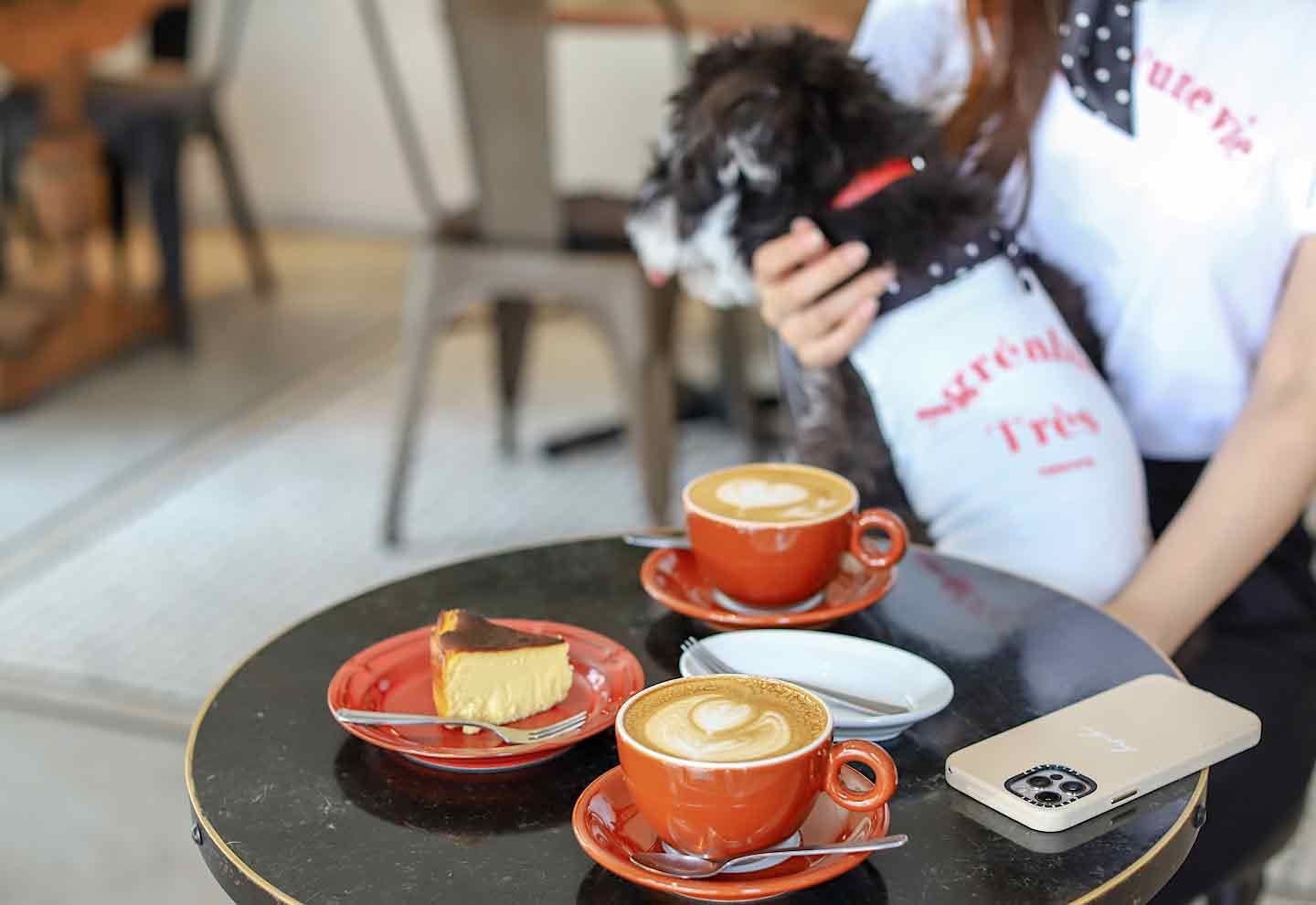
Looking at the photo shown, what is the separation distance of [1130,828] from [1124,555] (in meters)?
0.55

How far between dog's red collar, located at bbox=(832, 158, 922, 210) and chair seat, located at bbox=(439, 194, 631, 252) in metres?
1.19

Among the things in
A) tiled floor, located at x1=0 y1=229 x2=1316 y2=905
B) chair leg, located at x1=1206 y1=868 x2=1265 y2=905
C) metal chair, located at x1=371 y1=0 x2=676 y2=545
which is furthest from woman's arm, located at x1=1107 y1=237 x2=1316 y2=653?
metal chair, located at x1=371 y1=0 x2=676 y2=545

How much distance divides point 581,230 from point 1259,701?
1677mm

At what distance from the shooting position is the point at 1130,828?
706mm

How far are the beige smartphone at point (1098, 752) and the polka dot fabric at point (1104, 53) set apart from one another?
67cm

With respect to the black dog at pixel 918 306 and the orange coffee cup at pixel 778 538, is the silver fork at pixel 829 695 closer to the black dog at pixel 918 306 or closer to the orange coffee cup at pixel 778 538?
the orange coffee cup at pixel 778 538

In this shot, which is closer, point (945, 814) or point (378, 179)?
point (945, 814)

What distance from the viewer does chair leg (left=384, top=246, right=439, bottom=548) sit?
246 centimetres

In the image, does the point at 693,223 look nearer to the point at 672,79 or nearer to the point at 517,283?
the point at 517,283

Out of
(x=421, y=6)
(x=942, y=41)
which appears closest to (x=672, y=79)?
(x=421, y=6)

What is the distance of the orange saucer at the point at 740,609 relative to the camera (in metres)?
0.92

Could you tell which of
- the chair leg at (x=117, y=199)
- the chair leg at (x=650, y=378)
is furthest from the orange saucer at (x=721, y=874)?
the chair leg at (x=117, y=199)

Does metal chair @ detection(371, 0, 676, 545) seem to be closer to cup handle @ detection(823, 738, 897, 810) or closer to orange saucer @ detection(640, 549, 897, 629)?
orange saucer @ detection(640, 549, 897, 629)

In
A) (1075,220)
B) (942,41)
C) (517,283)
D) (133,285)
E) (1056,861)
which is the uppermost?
(942,41)
